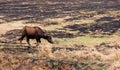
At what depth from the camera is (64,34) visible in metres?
24.6

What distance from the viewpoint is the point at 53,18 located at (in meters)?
32.6

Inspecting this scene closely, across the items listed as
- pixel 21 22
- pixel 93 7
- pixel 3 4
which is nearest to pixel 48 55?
pixel 21 22

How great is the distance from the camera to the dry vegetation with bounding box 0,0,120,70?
1140 centimetres

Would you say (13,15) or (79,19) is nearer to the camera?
(79,19)

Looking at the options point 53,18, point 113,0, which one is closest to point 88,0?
point 113,0

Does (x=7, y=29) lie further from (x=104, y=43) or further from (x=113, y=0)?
(x=113, y=0)

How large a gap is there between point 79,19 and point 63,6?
30.6ft

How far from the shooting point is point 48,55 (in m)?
12.7

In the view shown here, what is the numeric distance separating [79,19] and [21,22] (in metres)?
5.79

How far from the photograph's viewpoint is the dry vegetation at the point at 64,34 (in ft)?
37.4

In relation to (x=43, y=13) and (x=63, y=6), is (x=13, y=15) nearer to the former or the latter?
(x=43, y=13)

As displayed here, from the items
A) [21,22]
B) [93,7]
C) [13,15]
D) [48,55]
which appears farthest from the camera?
[93,7]

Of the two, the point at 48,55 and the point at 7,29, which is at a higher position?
the point at 48,55

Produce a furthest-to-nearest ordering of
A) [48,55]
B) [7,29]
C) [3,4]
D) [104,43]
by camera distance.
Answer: [3,4] < [7,29] < [104,43] < [48,55]
